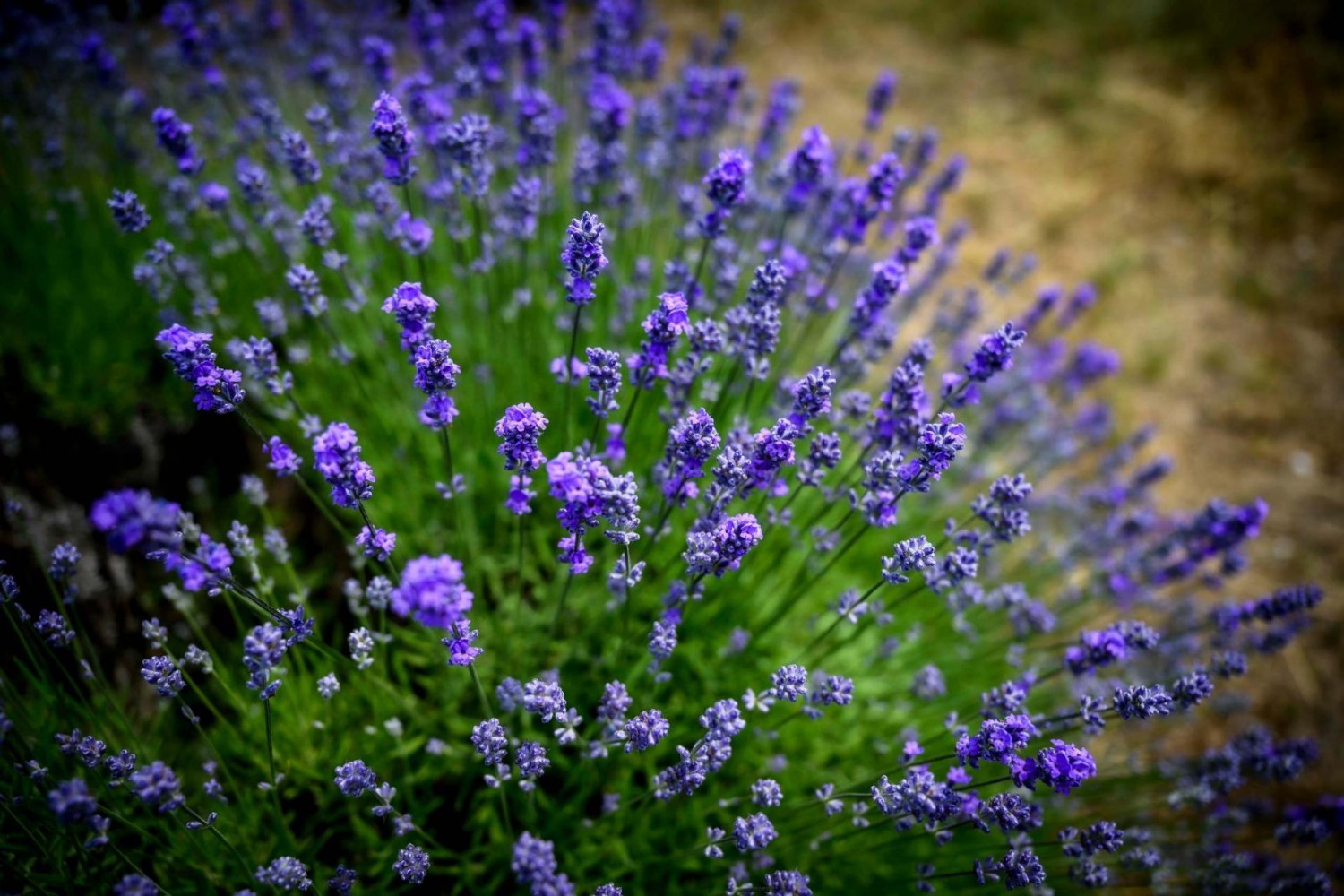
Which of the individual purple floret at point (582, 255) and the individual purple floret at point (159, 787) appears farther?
the individual purple floret at point (582, 255)

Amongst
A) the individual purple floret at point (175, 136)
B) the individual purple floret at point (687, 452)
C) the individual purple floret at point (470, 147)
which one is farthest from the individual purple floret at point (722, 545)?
the individual purple floret at point (175, 136)

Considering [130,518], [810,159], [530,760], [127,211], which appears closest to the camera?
[130,518]

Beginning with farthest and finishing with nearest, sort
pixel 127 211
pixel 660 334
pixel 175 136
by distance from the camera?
pixel 175 136, pixel 127 211, pixel 660 334

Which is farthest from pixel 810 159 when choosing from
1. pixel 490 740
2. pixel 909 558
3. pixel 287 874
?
pixel 287 874

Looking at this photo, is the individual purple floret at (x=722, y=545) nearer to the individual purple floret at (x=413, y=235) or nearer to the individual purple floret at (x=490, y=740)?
the individual purple floret at (x=490, y=740)

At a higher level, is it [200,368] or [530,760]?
[200,368]

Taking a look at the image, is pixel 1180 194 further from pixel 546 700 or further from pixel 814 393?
pixel 546 700

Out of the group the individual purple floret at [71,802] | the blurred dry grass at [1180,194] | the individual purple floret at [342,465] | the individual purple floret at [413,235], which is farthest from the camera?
the blurred dry grass at [1180,194]

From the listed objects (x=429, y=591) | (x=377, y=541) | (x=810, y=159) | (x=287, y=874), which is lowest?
(x=287, y=874)
